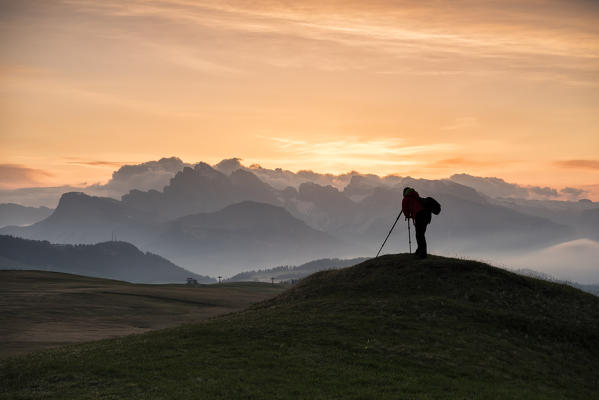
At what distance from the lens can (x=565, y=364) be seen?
35594 millimetres

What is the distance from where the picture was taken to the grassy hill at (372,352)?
2834 cm

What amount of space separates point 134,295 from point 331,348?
7108 cm

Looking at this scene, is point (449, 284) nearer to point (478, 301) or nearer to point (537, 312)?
point (478, 301)

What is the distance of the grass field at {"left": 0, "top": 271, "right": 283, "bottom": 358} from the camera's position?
2226 inches

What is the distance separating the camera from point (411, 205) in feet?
172

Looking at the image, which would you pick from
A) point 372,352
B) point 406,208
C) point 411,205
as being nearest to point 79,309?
point 406,208

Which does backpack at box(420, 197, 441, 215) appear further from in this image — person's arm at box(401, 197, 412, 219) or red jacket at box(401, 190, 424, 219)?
person's arm at box(401, 197, 412, 219)

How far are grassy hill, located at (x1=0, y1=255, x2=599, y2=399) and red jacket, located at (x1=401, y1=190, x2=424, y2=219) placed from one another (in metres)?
5.24

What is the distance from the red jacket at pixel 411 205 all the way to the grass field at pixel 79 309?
30326 mm

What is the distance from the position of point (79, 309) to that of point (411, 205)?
4765 centimetres

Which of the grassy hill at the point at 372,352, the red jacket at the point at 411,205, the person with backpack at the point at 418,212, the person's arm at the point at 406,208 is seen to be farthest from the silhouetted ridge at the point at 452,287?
the red jacket at the point at 411,205

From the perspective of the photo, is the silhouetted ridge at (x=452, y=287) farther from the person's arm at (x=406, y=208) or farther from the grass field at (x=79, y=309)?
the grass field at (x=79, y=309)

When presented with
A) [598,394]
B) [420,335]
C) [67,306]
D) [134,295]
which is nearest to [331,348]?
[420,335]

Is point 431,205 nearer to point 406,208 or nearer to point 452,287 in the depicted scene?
point 406,208
